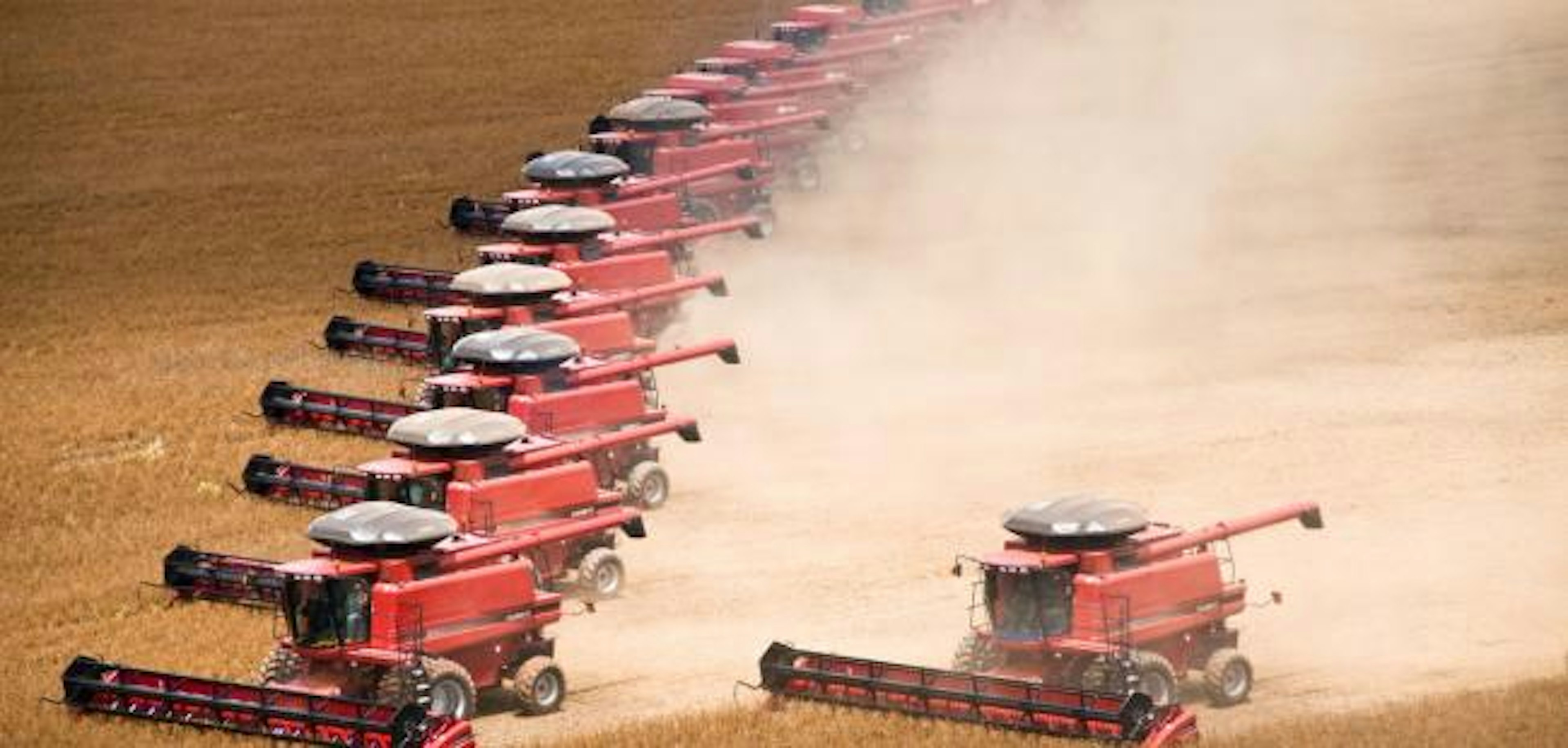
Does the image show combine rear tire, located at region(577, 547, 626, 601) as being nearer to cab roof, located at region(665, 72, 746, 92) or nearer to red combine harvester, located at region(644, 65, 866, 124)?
red combine harvester, located at region(644, 65, 866, 124)

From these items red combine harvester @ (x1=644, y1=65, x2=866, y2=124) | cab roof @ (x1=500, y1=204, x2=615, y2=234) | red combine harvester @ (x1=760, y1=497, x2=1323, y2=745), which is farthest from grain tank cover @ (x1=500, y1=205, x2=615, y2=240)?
red combine harvester @ (x1=760, y1=497, x2=1323, y2=745)

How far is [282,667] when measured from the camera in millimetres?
39656

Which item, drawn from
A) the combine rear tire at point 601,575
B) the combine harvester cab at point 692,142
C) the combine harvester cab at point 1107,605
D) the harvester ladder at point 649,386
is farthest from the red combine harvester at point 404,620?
the combine harvester cab at point 692,142

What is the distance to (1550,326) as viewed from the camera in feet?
189

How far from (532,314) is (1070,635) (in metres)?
20.3

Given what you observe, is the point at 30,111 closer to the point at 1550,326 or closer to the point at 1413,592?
the point at 1550,326

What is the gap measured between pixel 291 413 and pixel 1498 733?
26405 mm

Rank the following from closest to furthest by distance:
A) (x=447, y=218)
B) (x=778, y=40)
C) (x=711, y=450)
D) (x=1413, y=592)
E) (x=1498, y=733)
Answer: (x=1498, y=733)
(x=1413, y=592)
(x=711, y=450)
(x=447, y=218)
(x=778, y=40)

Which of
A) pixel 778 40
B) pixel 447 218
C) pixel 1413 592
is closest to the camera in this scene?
pixel 1413 592

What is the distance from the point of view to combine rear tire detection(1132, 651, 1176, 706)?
122 ft

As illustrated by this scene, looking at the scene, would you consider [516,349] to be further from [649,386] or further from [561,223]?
[561,223]

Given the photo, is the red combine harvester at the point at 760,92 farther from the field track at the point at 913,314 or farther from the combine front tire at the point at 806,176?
the field track at the point at 913,314

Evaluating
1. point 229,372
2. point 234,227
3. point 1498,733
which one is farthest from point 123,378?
point 1498,733

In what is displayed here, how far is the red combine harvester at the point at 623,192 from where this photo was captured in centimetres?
6494
